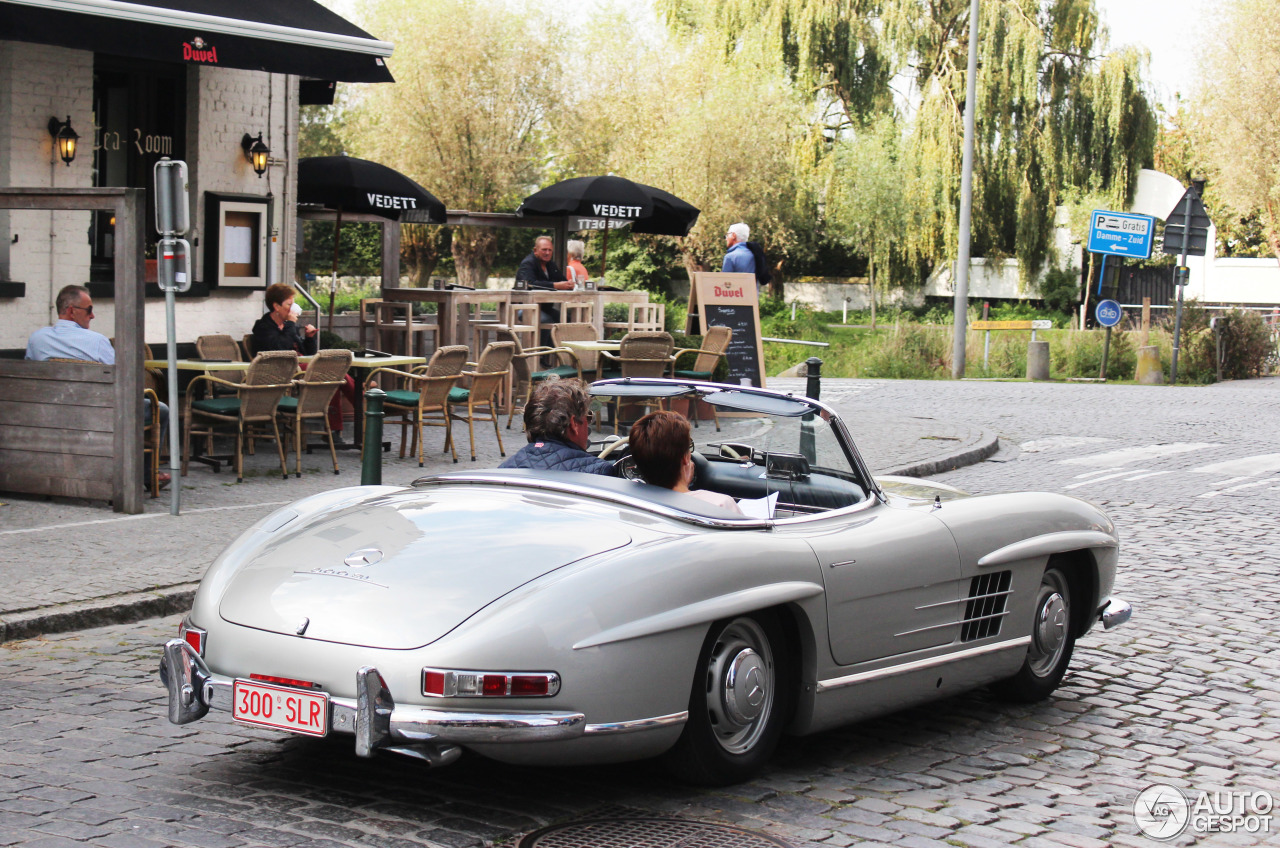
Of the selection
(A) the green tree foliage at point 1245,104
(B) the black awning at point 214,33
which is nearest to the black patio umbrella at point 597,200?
(B) the black awning at point 214,33

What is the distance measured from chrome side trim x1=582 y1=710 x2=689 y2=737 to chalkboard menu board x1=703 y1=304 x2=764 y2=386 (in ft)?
40.5

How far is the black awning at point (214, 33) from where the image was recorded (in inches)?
416

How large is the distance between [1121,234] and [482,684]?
3221 cm

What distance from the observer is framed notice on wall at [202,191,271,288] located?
47.2 ft

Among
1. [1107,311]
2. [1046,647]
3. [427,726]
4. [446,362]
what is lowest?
[1046,647]

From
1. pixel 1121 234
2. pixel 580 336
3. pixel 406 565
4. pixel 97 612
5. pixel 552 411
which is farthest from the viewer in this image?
pixel 1121 234

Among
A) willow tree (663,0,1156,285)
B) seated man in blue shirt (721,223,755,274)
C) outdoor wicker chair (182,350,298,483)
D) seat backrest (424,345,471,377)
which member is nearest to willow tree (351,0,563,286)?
willow tree (663,0,1156,285)

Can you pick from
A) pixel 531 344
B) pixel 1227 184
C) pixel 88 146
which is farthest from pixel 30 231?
pixel 1227 184

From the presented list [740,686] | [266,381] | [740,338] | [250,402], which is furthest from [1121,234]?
[740,686]

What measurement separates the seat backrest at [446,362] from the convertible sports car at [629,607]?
262 inches

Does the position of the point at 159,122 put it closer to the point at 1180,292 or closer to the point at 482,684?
the point at 482,684

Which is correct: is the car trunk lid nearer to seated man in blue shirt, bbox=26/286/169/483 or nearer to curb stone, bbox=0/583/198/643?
curb stone, bbox=0/583/198/643

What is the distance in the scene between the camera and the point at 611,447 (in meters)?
5.56

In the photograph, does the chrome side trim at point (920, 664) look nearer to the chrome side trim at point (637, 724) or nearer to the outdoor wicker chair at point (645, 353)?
the chrome side trim at point (637, 724)
